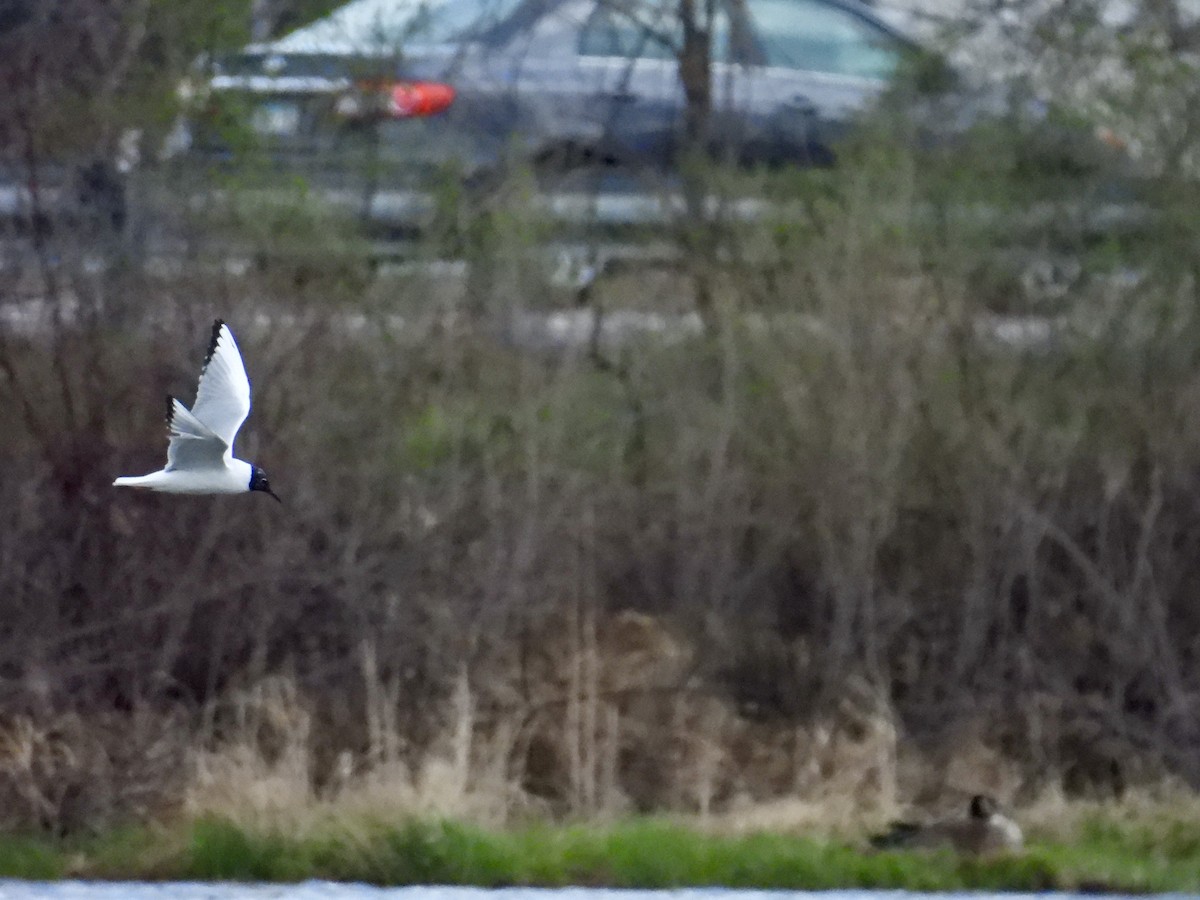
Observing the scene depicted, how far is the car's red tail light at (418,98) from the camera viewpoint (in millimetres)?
11594

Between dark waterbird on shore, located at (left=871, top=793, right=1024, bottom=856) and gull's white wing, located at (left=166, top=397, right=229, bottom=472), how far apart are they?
9.61ft

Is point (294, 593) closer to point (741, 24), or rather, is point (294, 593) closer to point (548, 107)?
point (548, 107)

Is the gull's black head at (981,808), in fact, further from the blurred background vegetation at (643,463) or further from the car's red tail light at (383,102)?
the car's red tail light at (383,102)

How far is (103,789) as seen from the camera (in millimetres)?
9789

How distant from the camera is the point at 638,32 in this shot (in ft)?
41.3

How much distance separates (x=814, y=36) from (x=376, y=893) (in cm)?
551

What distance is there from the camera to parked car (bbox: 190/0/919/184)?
11.4m

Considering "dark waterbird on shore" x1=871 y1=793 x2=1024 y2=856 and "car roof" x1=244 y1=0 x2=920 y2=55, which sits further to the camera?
"car roof" x1=244 y1=0 x2=920 y2=55

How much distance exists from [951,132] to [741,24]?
1556mm

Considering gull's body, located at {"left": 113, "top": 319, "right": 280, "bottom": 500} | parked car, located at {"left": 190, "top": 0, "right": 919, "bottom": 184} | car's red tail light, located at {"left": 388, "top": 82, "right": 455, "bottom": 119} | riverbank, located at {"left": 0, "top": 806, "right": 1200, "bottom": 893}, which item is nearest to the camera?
gull's body, located at {"left": 113, "top": 319, "right": 280, "bottom": 500}

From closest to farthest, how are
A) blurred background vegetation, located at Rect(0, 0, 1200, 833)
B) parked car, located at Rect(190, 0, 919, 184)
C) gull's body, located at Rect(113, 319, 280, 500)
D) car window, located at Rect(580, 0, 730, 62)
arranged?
gull's body, located at Rect(113, 319, 280, 500), blurred background vegetation, located at Rect(0, 0, 1200, 833), parked car, located at Rect(190, 0, 919, 184), car window, located at Rect(580, 0, 730, 62)

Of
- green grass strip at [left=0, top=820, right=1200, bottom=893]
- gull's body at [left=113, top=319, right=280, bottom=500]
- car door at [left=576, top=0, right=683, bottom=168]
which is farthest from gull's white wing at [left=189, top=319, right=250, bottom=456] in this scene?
car door at [left=576, top=0, right=683, bottom=168]

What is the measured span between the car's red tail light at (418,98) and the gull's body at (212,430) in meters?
3.28

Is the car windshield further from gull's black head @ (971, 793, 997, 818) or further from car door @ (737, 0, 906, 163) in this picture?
gull's black head @ (971, 793, 997, 818)
